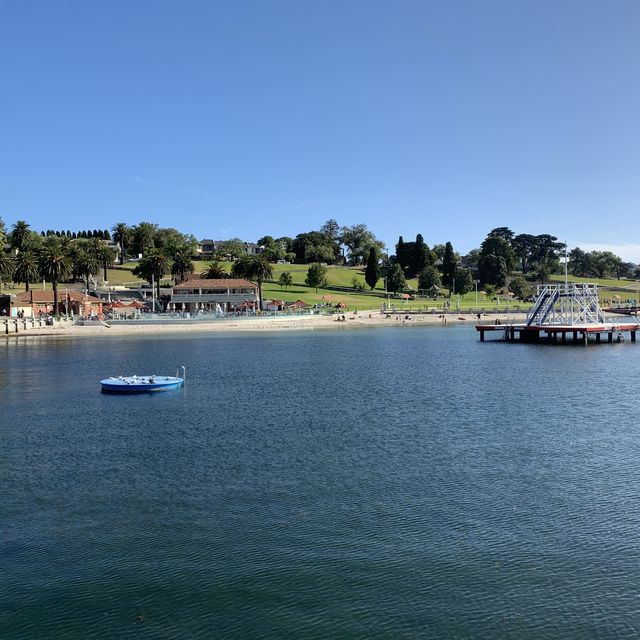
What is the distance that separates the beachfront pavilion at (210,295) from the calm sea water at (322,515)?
369ft

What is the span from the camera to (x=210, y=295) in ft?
557

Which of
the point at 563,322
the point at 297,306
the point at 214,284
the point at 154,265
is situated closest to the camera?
the point at 563,322

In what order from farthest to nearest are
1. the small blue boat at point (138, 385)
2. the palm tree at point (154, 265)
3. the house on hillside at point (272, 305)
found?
1. the house on hillside at point (272, 305)
2. the palm tree at point (154, 265)
3. the small blue boat at point (138, 385)

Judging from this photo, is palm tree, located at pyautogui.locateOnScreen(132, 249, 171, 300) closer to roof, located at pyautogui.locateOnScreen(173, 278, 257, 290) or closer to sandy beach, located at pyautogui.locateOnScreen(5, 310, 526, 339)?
roof, located at pyautogui.locateOnScreen(173, 278, 257, 290)

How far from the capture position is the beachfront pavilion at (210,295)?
16900 centimetres

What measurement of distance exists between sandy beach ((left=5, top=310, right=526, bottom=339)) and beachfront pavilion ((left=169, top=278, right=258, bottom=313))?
21098 mm

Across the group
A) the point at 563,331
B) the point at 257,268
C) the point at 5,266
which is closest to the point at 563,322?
the point at 563,331

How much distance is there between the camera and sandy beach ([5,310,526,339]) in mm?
135000

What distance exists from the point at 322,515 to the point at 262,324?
397 ft

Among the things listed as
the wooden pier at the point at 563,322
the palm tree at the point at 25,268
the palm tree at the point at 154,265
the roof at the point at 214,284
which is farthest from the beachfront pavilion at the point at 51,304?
the wooden pier at the point at 563,322

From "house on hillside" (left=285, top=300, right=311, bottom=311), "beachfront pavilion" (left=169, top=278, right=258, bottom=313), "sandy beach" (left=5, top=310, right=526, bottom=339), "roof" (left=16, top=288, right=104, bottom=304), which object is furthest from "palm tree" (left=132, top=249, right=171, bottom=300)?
"house on hillside" (left=285, top=300, right=311, bottom=311)

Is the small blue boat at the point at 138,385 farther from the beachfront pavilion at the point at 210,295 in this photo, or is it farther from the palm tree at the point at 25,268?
the palm tree at the point at 25,268

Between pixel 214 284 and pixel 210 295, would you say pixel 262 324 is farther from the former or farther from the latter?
pixel 214 284

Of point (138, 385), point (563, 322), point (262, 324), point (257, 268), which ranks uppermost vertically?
point (257, 268)
